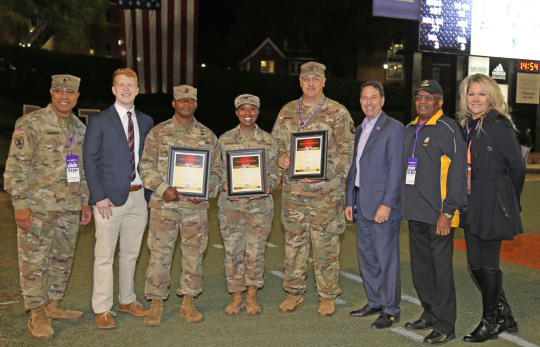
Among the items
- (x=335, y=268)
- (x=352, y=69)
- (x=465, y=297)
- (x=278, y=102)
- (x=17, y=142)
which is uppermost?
(x=352, y=69)

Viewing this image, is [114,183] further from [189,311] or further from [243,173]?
[189,311]

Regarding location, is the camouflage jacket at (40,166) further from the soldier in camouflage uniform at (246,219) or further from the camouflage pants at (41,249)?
the soldier in camouflage uniform at (246,219)

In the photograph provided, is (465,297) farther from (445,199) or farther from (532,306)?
(445,199)

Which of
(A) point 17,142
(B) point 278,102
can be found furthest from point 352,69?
(A) point 17,142

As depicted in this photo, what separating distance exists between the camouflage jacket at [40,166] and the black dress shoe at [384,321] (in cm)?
307

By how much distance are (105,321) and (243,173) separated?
1.93 metres

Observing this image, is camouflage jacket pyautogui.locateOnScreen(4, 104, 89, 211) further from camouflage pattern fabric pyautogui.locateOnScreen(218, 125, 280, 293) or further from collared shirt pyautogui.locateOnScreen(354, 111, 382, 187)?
collared shirt pyautogui.locateOnScreen(354, 111, 382, 187)

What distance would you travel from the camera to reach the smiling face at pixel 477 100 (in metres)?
5.16

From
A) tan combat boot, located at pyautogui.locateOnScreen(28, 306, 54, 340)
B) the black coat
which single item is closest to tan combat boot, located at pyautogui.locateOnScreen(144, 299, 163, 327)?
tan combat boot, located at pyautogui.locateOnScreen(28, 306, 54, 340)

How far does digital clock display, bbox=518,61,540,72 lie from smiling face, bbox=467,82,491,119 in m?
19.9

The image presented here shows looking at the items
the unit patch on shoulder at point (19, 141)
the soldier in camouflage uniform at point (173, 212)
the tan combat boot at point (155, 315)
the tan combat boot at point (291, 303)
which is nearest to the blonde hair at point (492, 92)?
the soldier in camouflage uniform at point (173, 212)

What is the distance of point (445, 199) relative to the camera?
5.04 meters

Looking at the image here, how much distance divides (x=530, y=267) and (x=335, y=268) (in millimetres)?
3671

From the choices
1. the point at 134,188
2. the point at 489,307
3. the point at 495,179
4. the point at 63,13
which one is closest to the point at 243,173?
the point at 134,188
